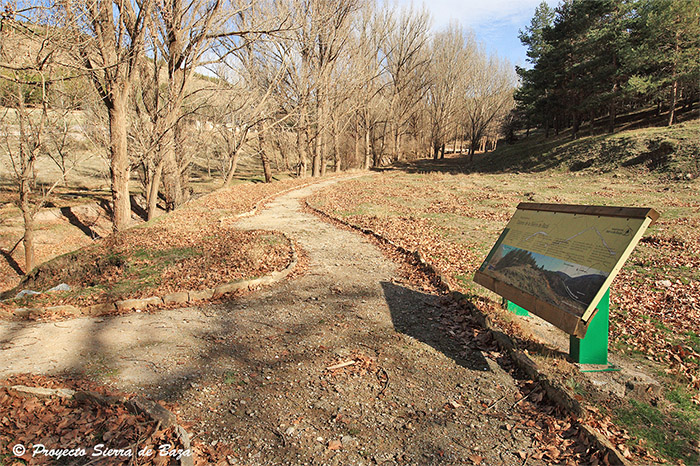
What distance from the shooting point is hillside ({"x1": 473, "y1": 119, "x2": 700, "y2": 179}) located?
20375mm

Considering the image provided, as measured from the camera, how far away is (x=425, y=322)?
5809mm

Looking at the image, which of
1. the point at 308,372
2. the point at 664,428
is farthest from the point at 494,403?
the point at 308,372

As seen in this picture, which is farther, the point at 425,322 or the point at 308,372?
the point at 425,322

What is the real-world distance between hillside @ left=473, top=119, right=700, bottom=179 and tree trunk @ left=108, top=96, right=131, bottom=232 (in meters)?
22.5

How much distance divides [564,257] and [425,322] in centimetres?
207

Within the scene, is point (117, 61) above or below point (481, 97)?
below

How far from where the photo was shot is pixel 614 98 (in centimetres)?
2689

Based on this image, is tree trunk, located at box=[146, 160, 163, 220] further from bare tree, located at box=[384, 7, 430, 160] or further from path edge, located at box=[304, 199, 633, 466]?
bare tree, located at box=[384, 7, 430, 160]

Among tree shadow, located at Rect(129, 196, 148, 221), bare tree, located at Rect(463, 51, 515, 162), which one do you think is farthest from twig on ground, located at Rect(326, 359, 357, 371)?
bare tree, located at Rect(463, 51, 515, 162)

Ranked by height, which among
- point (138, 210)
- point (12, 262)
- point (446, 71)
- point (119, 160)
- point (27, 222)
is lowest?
point (12, 262)

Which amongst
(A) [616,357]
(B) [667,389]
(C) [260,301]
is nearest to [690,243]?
(A) [616,357]

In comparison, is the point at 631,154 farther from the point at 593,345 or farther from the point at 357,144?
the point at 593,345

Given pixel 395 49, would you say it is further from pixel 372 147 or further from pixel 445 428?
pixel 445 428

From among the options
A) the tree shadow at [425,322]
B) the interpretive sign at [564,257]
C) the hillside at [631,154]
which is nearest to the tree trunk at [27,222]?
the tree shadow at [425,322]
